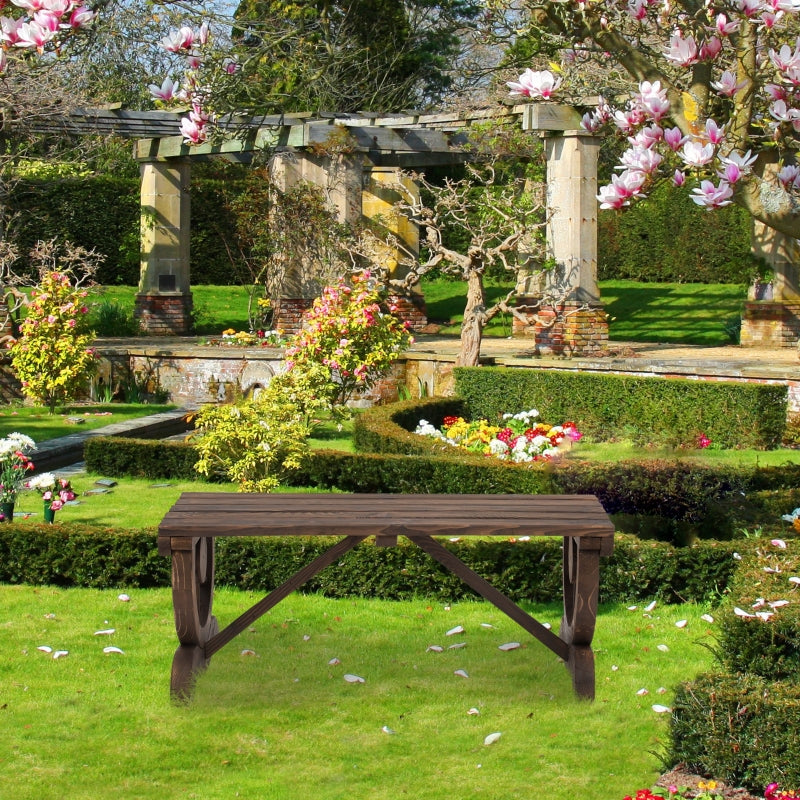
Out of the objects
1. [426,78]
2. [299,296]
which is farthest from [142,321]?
[426,78]

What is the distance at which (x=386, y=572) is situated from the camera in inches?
260

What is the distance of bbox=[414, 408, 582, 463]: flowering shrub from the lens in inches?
399

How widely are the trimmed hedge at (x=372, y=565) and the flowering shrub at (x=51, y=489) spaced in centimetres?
39

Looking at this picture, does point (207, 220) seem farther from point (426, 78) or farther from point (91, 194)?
point (426, 78)

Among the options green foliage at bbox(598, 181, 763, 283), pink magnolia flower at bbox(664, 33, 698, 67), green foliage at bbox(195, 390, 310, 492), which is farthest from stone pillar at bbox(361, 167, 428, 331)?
pink magnolia flower at bbox(664, 33, 698, 67)

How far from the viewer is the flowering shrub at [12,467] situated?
745 cm

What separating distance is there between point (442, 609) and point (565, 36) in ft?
10.0

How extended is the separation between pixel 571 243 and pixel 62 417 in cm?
676

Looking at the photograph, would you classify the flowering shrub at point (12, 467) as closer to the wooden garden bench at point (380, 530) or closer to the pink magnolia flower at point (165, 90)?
the wooden garden bench at point (380, 530)

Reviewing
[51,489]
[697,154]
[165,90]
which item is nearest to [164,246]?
[51,489]

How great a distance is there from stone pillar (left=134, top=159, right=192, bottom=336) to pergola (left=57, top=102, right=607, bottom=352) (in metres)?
0.02

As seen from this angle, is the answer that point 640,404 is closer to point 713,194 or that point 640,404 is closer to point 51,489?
point 51,489

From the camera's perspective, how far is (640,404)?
1230cm

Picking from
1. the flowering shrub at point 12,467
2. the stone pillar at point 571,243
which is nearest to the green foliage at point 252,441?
the flowering shrub at point 12,467
